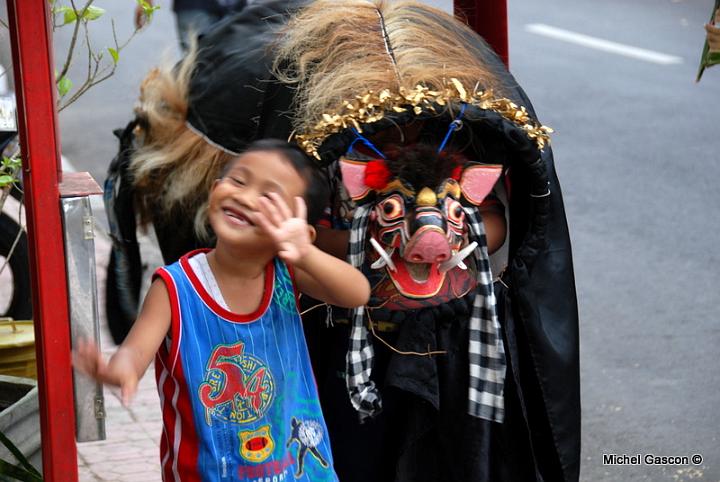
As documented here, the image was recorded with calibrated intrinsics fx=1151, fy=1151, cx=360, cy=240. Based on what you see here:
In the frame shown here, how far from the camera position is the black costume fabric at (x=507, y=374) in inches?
104

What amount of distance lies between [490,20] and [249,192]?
1205 millimetres

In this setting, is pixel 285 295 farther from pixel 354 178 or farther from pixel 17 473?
pixel 17 473

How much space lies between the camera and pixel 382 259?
2584mm

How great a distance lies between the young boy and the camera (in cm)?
225

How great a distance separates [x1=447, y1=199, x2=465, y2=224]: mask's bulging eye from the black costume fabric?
0.58 ft

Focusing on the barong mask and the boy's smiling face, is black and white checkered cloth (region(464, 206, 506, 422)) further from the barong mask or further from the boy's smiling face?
the boy's smiling face

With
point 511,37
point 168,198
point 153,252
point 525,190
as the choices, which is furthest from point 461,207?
point 511,37

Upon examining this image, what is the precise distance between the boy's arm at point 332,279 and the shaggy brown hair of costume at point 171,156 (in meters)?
0.89

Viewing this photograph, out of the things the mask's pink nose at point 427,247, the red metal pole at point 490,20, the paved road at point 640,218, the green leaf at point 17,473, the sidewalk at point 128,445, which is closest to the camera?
the mask's pink nose at point 427,247

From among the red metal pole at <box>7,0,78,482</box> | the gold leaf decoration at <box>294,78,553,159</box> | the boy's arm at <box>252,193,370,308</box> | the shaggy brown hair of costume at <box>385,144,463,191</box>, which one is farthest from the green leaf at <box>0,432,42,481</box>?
the shaggy brown hair of costume at <box>385,144,463,191</box>

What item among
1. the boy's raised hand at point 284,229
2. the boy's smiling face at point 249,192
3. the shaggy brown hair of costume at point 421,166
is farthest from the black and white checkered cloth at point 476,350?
the boy's raised hand at point 284,229

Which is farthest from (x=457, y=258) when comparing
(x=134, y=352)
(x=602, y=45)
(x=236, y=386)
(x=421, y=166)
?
(x=602, y=45)

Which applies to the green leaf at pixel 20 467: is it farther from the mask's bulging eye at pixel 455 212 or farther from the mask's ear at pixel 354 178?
the mask's bulging eye at pixel 455 212

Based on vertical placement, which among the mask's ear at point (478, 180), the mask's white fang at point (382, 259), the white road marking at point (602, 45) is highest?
the mask's ear at point (478, 180)
